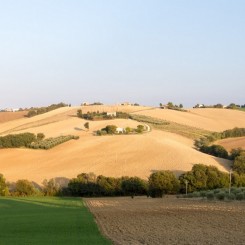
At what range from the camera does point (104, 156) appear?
294ft

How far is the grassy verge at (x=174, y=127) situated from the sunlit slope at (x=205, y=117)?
10.7 ft

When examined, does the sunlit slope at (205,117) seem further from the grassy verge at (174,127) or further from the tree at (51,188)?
the tree at (51,188)

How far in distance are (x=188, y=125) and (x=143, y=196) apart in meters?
54.9

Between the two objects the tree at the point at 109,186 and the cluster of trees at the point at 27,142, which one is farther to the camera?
the cluster of trees at the point at 27,142

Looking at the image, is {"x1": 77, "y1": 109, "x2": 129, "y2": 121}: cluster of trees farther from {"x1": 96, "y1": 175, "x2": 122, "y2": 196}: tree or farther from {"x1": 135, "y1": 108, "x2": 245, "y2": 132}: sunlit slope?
{"x1": 96, "y1": 175, "x2": 122, "y2": 196}: tree

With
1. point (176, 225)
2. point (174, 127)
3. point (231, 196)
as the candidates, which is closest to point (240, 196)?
point (231, 196)

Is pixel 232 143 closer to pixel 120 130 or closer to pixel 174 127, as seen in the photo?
pixel 174 127

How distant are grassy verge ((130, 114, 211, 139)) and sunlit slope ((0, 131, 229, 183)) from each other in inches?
293

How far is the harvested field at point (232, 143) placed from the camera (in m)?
95.8

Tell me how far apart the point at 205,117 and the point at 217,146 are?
41805mm

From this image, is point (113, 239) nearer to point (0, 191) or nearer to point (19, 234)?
point (19, 234)

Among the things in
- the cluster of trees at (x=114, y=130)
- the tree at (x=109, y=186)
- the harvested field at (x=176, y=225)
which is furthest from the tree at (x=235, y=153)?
the harvested field at (x=176, y=225)

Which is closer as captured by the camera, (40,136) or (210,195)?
(210,195)

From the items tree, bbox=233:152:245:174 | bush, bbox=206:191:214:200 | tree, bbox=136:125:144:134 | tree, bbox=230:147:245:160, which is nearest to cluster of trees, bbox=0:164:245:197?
tree, bbox=233:152:245:174
